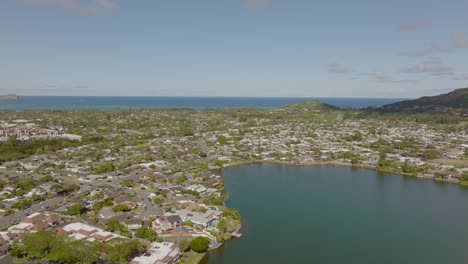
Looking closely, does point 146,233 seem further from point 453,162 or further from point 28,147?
point 453,162

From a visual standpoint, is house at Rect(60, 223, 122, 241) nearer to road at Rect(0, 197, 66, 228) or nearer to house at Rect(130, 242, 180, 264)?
house at Rect(130, 242, 180, 264)

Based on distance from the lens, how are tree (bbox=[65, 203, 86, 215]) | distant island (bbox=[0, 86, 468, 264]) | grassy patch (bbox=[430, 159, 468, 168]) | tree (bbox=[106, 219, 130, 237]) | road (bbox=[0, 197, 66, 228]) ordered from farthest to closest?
grassy patch (bbox=[430, 159, 468, 168])
tree (bbox=[65, 203, 86, 215])
road (bbox=[0, 197, 66, 228])
tree (bbox=[106, 219, 130, 237])
distant island (bbox=[0, 86, 468, 264])

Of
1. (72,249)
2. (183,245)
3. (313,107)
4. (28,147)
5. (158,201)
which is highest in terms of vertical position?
(313,107)

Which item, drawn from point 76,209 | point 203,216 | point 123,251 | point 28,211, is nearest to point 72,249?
point 123,251

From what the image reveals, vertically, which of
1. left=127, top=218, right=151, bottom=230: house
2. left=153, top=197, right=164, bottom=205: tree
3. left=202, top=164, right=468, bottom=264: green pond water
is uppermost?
left=153, top=197, right=164, bottom=205: tree

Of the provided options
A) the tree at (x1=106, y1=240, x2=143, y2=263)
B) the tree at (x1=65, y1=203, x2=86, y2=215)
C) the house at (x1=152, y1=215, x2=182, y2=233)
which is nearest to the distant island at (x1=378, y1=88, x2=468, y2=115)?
the house at (x1=152, y1=215, x2=182, y2=233)

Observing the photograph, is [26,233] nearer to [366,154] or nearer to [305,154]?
[305,154]
